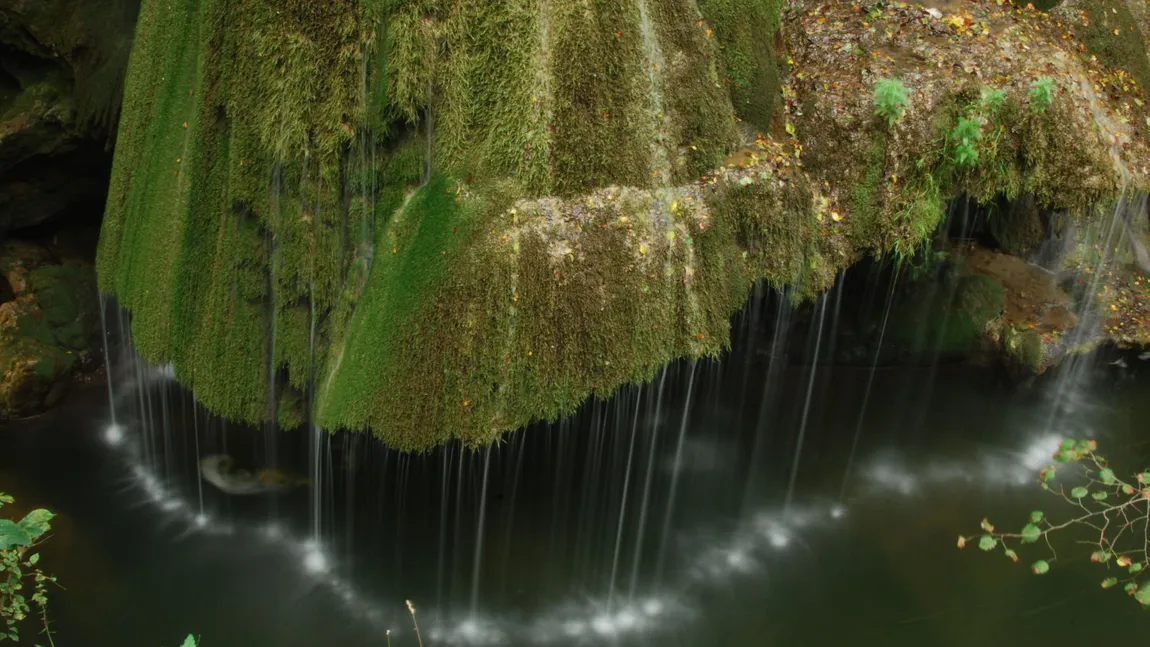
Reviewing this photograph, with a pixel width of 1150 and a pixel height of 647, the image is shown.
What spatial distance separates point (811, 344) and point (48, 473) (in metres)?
8.47

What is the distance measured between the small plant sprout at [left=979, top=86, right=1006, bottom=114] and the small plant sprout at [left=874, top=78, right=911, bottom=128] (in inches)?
26.6

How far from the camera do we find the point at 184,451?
27.5 ft

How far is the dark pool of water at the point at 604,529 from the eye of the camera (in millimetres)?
6777

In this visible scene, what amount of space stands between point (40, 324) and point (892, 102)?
9539 millimetres

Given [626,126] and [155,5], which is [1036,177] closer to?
[626,126]

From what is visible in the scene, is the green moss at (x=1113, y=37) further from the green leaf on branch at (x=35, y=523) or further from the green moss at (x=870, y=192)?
the green leaf on branch at (x=35, y=523)

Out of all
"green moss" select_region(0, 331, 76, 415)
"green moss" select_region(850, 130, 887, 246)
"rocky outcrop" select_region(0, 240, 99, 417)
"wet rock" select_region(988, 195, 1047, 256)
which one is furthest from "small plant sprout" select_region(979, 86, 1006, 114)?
"green moss" select_region(0, 331, 76, 415)

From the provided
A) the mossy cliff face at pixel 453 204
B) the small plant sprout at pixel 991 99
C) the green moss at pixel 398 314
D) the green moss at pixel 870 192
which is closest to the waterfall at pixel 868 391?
the green moss at pixel 870 192

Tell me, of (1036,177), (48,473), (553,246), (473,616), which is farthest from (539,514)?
(1036,177)

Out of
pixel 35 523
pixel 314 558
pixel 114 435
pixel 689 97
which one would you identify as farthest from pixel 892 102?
pixel 114 435

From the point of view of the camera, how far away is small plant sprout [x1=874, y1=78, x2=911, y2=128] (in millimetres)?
6949

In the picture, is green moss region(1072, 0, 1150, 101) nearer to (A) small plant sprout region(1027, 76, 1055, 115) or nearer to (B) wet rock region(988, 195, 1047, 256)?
(A) small plant sprout region(1027, 76, 1055, 115)

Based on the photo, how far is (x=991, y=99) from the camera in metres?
7.00

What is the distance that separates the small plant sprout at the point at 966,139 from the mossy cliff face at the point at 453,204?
8.3 inches
